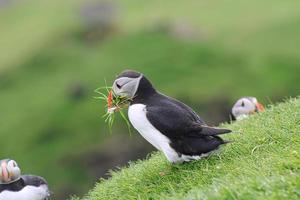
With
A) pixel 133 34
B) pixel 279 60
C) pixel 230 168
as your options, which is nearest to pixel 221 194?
pixel 230 168

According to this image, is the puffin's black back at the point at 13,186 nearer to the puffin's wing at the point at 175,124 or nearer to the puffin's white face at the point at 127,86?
the puffin's white face at the point at 127,86

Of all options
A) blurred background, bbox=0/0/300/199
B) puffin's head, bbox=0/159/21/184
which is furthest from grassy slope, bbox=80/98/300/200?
blurred background, bbox=0/0/300/199

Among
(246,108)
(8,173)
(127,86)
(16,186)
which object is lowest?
(246,108)

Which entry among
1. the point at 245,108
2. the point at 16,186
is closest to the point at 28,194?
the point at 16,186

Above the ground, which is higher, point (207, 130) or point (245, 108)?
point (207, 130)

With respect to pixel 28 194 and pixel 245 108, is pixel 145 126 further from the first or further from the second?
pixel 245 108

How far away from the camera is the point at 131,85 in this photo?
986 cm

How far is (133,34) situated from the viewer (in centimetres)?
7381

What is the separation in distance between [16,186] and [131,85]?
7.63 feet

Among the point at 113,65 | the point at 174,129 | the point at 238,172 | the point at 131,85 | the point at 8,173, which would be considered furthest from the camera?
the point at 113,65

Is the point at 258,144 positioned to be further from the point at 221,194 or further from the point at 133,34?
the point at 133,34

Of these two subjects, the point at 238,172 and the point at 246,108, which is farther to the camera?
the point at 246,108

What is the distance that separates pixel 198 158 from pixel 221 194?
234cm

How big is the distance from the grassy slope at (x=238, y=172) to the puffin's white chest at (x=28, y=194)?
2.45 feet
